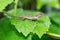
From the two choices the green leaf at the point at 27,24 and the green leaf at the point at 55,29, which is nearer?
the green leaf at the point at 27,24

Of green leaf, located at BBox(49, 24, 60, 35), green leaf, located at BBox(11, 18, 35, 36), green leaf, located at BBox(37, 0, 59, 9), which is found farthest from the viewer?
green leaf, located at BBox(37, 0, 59, 9)

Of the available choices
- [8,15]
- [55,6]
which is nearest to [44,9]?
[55,6]

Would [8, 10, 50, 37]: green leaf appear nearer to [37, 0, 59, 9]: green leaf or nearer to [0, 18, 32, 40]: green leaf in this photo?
[0, 18, 32, 40]: green leaf

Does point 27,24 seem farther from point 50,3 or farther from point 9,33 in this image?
point 50,3

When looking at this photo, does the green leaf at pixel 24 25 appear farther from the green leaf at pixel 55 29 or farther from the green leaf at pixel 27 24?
the green leaf at pixel 55 29

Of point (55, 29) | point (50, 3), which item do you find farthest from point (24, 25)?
point (50, 3)

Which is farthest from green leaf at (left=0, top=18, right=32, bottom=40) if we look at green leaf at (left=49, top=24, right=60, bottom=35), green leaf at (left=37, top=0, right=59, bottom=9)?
green leaf at (left=37, top=0, right=59, bottom=9)

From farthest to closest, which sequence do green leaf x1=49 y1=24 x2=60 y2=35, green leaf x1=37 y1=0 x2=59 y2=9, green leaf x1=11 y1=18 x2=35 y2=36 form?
green leaf x1=37 y1=0 x2=59 y2=9 < green leaf x1=49 y1=24 x2=60 y2=35 < green leaf x1=11 y1=18 x2=35 y2=36

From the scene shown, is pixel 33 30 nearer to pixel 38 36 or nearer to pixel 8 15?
pixel 38 36

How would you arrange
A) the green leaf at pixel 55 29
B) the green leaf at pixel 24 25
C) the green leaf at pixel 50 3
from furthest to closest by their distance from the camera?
the green leaf at pixel 50 3, the green leaf at pixel 55 29, the green leaf at pixel 24 25

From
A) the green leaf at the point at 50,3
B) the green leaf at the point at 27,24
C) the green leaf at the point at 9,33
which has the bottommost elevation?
the green leaf at the point at 50,3

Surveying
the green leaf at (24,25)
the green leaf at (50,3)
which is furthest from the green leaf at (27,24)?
the green leaf at (50,3)
